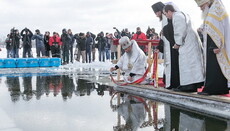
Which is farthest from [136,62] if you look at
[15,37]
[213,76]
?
[15,37]

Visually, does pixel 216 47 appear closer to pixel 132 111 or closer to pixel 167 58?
pixel 167 58

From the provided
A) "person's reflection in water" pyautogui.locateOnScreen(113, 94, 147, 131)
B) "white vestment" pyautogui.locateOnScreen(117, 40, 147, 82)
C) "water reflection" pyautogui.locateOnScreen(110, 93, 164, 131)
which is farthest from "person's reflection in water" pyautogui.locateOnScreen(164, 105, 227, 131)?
"white vestment" pyautogui.locateOnScreen(117, 40, 147, 82)

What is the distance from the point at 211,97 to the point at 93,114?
1.98 meters

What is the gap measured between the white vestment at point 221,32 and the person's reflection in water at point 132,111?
60.8 inches

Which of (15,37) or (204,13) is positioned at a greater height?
(15,37)

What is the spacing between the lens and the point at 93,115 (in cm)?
434

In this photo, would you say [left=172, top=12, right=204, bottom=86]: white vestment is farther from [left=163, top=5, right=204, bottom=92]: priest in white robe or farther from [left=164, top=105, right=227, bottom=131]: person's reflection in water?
[left=164, top=105, right=227, bottom=131]: person's reflection in water

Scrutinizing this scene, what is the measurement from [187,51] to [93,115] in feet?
7.30

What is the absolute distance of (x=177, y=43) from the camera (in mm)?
5277

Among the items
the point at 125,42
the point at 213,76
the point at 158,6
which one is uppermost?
the point at 158,6

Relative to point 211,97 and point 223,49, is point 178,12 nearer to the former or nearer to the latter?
point 223,49

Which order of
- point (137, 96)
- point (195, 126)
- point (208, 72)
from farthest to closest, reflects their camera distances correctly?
point (137, 96) → point (208, 72) → point (195, 126)

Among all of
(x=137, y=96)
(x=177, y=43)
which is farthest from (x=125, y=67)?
(x=177, y=43)

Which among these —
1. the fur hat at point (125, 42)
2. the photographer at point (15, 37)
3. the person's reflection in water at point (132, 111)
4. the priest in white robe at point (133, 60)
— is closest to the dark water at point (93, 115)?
the person's reflection in water at point (132, 111)
